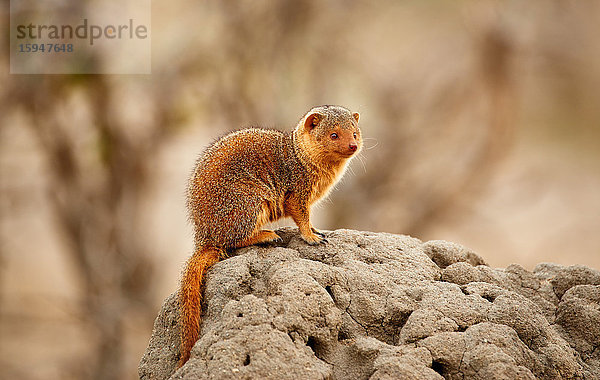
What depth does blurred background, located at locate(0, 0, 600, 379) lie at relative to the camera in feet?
37.0

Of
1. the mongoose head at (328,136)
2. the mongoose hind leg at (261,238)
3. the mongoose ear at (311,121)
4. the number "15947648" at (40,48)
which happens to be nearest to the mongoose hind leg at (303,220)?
the mongoose hind leg at (261,238)

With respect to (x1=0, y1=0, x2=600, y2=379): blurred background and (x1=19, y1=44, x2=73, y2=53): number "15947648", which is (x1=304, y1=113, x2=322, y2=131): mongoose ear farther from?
(x1=19, y1=44, x2=73, y2=53): number "15947648"

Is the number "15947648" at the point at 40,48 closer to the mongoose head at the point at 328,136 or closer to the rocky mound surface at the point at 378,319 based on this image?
the mongoose head at the point at 328,136

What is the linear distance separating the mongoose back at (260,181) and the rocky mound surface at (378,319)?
12 centimetres

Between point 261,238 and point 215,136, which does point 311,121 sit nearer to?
point 261,238

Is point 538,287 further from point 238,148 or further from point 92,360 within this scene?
point 92,360

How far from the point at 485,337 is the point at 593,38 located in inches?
492

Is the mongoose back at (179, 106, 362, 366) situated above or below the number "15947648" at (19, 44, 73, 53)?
below

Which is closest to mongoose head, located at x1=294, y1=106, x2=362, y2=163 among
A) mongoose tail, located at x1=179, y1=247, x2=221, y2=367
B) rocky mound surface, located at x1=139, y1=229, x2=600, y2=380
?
rocky mound surface, located at x1=139, y1=229, x2=600, y2=380

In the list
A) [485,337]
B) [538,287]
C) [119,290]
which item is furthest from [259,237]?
[119,290]

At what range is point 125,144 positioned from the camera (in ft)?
37.5

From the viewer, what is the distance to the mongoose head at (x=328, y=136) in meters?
4.80

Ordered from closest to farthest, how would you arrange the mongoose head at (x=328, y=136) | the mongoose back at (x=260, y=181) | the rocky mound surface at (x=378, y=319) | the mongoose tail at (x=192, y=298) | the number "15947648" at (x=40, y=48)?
the rocky mound surface at (x=378, y=319), the mongoose tail at (x=192, y=298), the mongoose back at (x=260, y=181), the mongoose head at (x=328, y=136), the number "15947648" at (x=40, y=48)

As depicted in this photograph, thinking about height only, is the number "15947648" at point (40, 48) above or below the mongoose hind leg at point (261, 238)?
above
